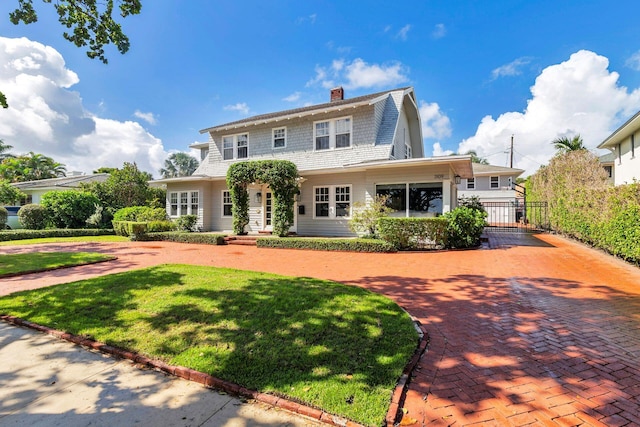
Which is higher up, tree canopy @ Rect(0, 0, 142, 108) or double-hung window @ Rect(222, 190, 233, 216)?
tree canopy @ Rect(0, 0, 142, 108)

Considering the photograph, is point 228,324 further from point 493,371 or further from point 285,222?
point 285,222

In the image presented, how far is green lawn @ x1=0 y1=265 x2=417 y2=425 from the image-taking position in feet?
8.83

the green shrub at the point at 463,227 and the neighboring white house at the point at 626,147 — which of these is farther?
the neighboring white house at the point at 626,147

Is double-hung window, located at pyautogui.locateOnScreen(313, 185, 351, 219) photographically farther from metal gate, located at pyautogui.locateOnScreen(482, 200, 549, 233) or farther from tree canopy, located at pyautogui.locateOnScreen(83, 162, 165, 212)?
tree canopy, located at pyautogui.locateOnScreen(83, 162, 165, 212)

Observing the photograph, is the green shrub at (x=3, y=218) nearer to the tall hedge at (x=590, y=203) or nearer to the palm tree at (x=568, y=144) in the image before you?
the tall hedge at (x=590, y=203)

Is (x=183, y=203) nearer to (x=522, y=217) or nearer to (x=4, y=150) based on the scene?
(x=522, y=217)

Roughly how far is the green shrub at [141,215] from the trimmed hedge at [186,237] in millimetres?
2144

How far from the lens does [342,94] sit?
1848 centimetres

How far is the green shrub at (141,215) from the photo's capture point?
17047mm

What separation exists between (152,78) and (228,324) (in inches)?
697

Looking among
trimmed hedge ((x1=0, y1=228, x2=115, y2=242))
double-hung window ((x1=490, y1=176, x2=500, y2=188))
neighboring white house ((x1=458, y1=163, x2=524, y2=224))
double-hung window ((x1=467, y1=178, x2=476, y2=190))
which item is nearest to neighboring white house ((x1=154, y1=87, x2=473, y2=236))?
trimmed hedge ((x1=0, y1=228, x2=115, y2=242))

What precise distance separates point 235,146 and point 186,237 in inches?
271

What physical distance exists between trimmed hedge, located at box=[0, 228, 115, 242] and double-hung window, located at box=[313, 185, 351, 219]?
1386 cm

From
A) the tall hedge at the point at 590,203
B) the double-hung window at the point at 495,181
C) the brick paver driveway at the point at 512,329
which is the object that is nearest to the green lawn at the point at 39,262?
the brick paver driveway at the point at 512,329
